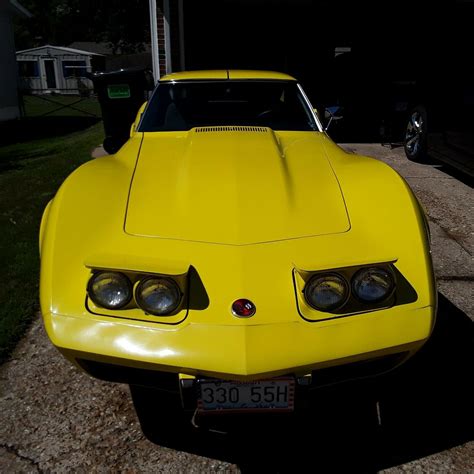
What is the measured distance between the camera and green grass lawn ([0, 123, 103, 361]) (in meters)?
3.11

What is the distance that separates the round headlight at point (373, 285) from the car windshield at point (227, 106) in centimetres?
176

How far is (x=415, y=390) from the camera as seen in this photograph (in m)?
2.41

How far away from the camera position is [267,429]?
7.15ft

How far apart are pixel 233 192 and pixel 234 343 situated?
0.84 meters

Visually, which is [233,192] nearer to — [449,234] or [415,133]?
[449,234]

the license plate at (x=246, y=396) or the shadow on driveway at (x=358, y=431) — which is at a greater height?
the license plate at (x=246, y=396)

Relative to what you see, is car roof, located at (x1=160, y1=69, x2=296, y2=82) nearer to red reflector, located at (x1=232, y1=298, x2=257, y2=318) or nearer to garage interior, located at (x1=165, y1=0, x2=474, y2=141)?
red reflector, located at (x1=232, y1=298, x2=257, y2=318)

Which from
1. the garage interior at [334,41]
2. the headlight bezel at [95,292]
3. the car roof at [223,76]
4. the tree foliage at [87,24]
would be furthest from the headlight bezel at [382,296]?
the tree foliage at [87,24]

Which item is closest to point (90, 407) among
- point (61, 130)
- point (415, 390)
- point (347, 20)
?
point (415, 390)

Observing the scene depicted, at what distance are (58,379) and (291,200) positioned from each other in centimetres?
161

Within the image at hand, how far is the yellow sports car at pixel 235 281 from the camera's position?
5.62 feet

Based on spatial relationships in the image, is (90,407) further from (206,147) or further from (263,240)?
(206,147)

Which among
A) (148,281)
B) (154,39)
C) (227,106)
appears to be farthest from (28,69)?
(148,281)

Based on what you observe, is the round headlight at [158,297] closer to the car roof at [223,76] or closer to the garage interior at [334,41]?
the car roof at [223,76]
